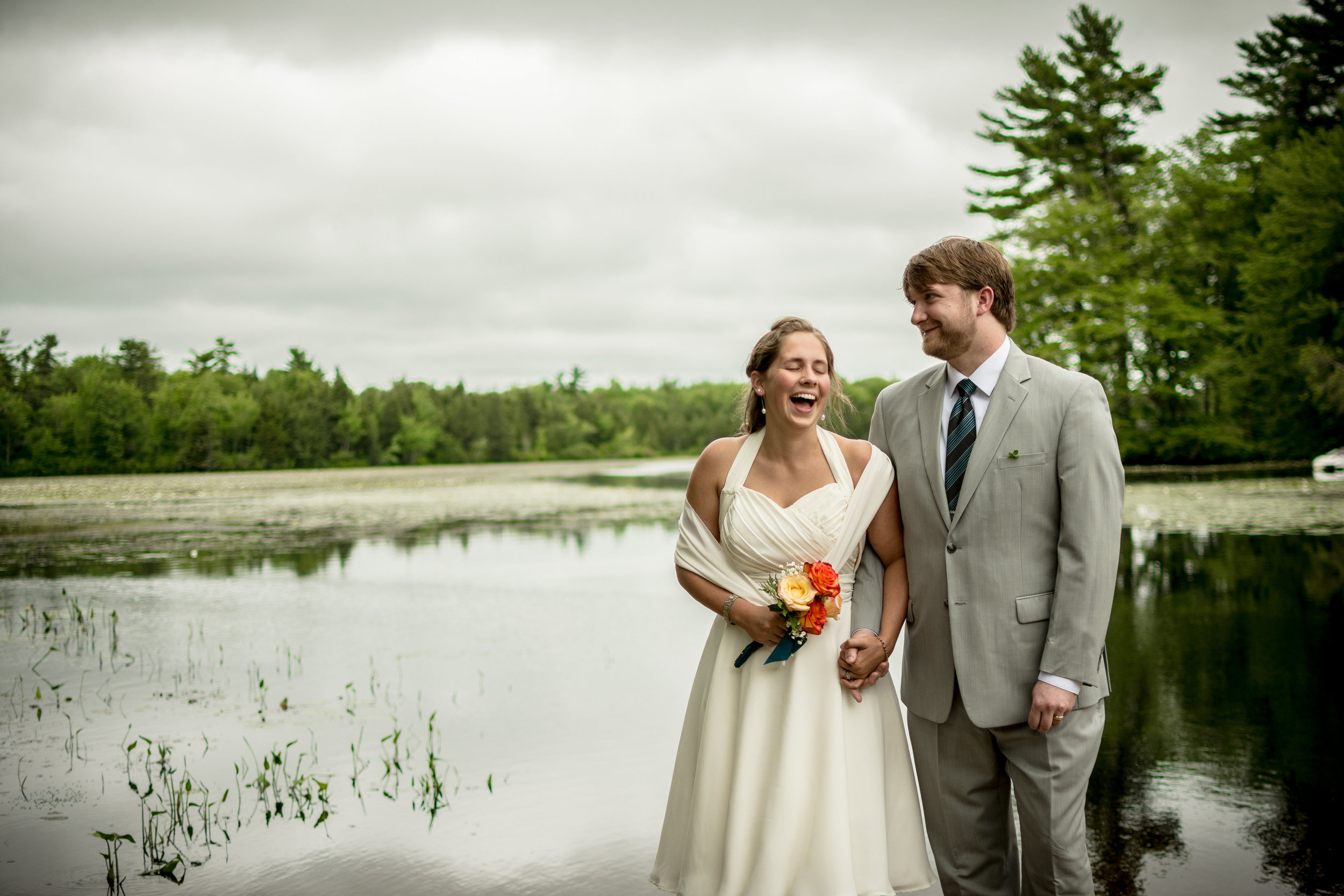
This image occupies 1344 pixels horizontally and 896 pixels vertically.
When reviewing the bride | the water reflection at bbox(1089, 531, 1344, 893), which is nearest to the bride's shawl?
the bride

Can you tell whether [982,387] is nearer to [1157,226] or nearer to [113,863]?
[113,863]

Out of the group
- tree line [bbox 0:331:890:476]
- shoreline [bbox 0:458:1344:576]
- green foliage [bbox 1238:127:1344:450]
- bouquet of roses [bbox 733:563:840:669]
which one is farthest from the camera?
tree line [bbox 0:331:890:476]

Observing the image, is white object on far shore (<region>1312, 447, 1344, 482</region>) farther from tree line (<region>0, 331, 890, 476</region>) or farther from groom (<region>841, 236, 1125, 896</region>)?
groom (<region>841, 236, 1125, 896</region>)

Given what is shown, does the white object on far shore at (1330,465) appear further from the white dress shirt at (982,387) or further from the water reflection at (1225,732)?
the white dress shirt at (982,387)

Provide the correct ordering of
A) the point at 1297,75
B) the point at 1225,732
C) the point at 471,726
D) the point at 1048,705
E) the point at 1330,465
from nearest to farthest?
the point at 1048,705, the point at 1225,732, the point at 471,726, the point at 1330,465, the point at 1297,75

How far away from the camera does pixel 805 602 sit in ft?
9.49

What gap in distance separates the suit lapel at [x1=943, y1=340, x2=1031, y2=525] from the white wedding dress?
1.02ft

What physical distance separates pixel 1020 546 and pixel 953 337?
0.67m

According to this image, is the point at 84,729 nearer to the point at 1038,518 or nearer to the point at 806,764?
the point at 806,764

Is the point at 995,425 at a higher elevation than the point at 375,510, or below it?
higher

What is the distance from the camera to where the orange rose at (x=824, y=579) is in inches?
115

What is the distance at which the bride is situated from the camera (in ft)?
9.89

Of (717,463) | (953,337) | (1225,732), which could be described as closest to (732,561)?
(717,463)

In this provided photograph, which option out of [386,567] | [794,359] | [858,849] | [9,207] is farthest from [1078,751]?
[9,207]
